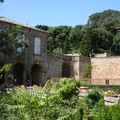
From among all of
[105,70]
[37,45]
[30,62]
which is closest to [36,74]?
[30,62]

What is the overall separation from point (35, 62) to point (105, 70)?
11.3 meters

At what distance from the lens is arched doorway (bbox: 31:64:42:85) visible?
46.1m

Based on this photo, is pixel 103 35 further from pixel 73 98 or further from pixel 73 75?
pixel 73 98

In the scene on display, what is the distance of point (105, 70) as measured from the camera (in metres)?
52.4

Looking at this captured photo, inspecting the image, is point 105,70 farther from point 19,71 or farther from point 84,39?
point 84,39

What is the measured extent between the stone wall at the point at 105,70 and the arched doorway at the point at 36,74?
359 inches

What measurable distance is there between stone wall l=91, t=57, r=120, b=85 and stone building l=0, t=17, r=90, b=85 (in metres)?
2.74

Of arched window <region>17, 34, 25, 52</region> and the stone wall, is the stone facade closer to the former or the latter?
arched window <region>17, 34, 25, 52</region>

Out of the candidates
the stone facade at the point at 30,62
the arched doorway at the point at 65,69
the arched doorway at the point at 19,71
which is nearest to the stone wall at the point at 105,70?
the arched doorway at the point at 65,69

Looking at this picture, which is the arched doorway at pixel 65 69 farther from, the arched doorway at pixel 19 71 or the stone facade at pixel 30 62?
the arched doorway at pixel 19 71

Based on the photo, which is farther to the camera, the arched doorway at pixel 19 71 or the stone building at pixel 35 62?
the arched doorway at pixel 19 71

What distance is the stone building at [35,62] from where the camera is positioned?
4328cm

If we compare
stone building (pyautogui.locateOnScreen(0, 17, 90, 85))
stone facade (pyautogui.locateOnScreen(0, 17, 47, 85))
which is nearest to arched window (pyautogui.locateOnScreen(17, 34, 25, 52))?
stone building (pyautogui.locateOnScreen(0, 17, 90, 85))

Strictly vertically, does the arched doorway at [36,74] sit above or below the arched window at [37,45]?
below
